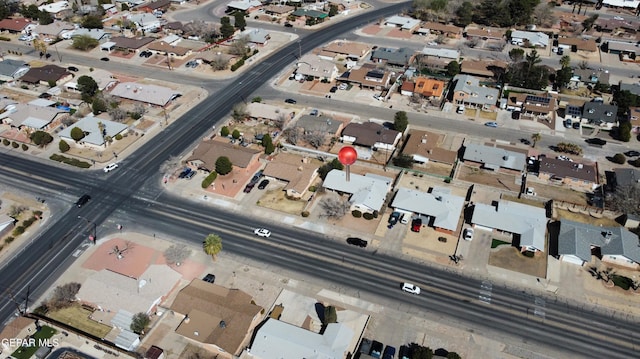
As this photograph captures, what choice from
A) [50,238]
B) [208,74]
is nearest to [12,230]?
[50,238]

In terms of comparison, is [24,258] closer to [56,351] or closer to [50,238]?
[50,238]

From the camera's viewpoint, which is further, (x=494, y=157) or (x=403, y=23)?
(x=403, y=23)

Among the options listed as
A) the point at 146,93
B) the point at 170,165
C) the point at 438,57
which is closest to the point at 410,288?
the point at 170,165

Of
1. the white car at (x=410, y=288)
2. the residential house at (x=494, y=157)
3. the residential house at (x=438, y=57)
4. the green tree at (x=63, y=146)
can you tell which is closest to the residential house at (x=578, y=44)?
the residential house at (x=438, y=57)

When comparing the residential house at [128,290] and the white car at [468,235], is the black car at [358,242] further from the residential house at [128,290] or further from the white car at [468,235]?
the residential house at [128,290]

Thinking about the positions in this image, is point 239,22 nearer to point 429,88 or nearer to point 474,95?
point 429,88

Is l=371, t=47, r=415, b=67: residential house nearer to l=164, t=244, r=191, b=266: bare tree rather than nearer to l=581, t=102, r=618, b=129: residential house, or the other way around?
l=581, t=102, r=618, b=129: residential house
